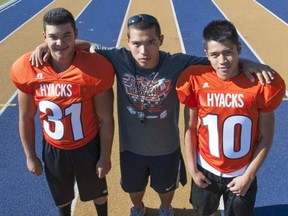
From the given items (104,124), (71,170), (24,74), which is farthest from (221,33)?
(71,170)

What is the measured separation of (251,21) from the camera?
9648 millimetres

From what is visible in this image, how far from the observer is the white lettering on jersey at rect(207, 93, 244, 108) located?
211cm

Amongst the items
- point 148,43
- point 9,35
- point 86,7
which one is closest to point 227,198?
point 148,43

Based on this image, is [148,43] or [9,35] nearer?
[148,43]

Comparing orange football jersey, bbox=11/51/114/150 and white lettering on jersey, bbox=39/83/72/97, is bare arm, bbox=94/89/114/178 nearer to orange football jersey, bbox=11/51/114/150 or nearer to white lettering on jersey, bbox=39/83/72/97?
orange football jersey, bbox=11/51/114/150

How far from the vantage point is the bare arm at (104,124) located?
7.79 ft

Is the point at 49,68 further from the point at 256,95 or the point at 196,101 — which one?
the point at 256,95

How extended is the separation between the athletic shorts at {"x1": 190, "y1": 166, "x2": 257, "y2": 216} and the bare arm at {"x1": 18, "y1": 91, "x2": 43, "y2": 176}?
118cm

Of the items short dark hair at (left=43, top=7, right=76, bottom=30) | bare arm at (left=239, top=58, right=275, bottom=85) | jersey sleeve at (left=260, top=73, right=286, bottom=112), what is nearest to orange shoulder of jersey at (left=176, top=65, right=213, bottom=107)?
bare arm at (left=239, top=58, right=275, bottom=85)

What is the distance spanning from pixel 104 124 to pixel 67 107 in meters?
0.29

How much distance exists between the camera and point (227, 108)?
2.14 meters

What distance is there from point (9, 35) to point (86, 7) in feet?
11.4

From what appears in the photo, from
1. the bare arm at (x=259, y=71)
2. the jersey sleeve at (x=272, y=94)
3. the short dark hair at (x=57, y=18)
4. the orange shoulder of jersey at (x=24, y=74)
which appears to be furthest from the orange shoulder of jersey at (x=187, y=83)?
the orange shoulder of jersey at (x=24, y=74)

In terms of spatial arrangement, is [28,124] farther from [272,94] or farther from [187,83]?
[272,94]
